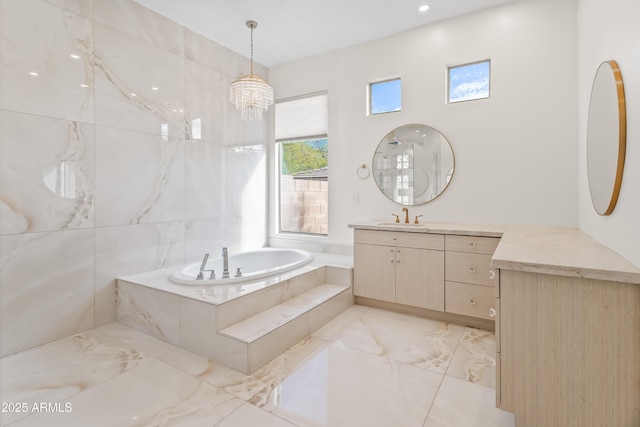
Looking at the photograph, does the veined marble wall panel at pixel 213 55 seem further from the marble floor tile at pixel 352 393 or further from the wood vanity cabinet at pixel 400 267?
the marble floor tile at pixel 352 393

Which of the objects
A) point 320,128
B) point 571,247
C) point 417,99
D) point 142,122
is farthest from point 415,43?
point 142,122

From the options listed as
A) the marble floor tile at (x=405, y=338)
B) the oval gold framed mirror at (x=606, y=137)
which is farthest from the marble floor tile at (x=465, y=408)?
the oval gold framed mirror at (x=606, y=137)

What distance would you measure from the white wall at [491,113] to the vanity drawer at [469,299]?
0.78 meters

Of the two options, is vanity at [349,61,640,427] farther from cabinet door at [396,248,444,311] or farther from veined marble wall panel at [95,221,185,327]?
veined marble wall panel at [95,221,185,327]

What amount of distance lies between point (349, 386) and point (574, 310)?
1219 millimetres

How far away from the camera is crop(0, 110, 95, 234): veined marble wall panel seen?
206 centimetres

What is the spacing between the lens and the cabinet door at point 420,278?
266 centimetres

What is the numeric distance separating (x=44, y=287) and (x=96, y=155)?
106cm

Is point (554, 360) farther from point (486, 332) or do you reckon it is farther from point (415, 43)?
point (415, 43)

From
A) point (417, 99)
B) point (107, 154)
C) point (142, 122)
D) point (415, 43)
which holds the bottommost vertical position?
point (107, 154)

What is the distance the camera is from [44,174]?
223cm

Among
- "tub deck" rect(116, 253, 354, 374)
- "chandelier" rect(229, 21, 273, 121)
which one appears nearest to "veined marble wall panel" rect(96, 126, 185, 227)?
"tub deck" rect(116, 253, 354, 374)

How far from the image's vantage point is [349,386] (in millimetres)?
1829

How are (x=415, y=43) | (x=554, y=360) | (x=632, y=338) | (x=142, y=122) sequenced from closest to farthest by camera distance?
(x=632, y=338)
(x=554, y=360)
(x=142, y=122)
(x=415, y=43)
